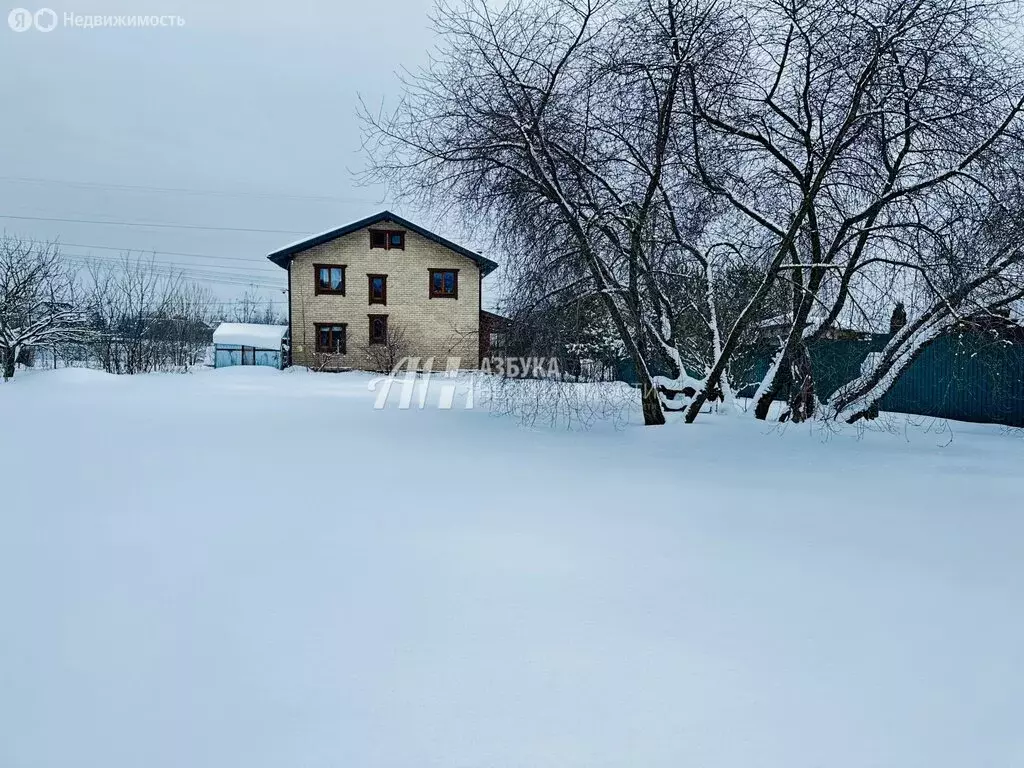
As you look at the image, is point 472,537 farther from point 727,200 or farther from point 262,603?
point 727,200

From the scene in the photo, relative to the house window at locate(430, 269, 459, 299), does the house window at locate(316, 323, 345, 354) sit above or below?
below

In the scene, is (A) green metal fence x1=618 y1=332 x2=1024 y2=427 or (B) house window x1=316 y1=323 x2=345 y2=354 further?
(B) house window x1=316 y1=323 x2=345 y2=354

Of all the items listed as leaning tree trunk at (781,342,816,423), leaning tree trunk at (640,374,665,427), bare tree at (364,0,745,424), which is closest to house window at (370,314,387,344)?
bare tree at (364,0,745,424)

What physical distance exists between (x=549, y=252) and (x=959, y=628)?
19.8 feet

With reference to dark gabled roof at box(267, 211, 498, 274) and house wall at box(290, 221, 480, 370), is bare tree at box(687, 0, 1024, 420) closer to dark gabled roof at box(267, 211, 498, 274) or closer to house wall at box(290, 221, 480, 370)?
dark gabled roof at box(267, 211, 498, 274)

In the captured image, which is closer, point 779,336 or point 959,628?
point 959,628

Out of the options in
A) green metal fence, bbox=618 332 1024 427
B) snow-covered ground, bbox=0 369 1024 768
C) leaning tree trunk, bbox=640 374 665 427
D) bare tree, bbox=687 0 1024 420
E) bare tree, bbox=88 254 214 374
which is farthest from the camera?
bare tree, bbox=88 254 214 374

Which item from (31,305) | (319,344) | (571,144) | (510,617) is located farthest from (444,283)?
(510,617)

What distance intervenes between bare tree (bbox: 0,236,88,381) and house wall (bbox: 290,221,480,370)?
706cm

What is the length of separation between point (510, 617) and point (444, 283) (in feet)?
74.3

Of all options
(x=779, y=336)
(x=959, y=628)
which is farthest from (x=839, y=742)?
(x=779, y=336)

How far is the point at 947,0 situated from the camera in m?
6.24

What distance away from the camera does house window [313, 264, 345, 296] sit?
24156mm

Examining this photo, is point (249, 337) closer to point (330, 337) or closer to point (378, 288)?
point (330, 337)
